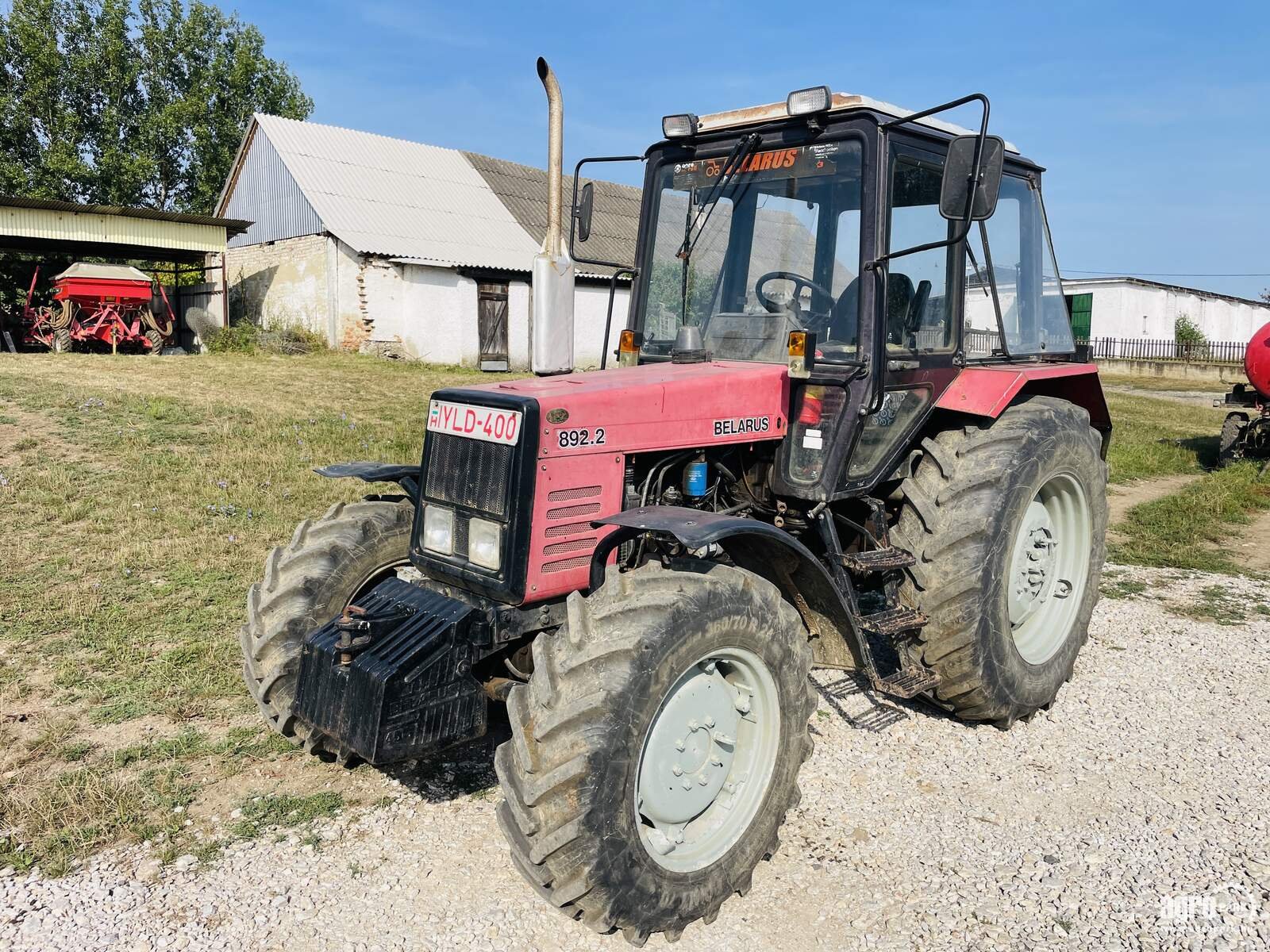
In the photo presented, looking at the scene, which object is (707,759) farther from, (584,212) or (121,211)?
(121,211)

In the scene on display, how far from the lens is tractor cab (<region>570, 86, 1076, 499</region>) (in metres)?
3.99

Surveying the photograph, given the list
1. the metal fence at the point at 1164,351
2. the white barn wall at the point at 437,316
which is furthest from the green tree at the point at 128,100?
the metal fence at the point at 1164,351

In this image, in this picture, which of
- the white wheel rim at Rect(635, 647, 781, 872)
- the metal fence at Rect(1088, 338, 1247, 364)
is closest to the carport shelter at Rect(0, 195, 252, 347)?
the white wheel rim at Rect(635, 647, 781, 872)

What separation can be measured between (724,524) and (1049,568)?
98.6 inches

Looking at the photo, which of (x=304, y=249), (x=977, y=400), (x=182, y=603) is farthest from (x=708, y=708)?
(x=304, y=249)

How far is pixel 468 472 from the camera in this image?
11.4ft

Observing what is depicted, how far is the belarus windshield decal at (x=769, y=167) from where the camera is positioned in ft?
13.5

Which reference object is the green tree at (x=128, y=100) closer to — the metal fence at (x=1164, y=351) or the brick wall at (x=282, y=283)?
the brick wall at (x=282, y=283)

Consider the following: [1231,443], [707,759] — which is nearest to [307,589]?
[707,759]

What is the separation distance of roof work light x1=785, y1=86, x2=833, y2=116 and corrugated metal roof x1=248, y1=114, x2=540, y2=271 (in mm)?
17088

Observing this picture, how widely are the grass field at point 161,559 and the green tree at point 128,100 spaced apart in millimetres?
21225

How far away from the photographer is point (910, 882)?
333cm

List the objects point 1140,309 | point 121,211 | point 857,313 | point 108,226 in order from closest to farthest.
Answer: point 857,313, point 121,211, point 108,226, point 1140,309

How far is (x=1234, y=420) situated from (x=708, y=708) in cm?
1177
